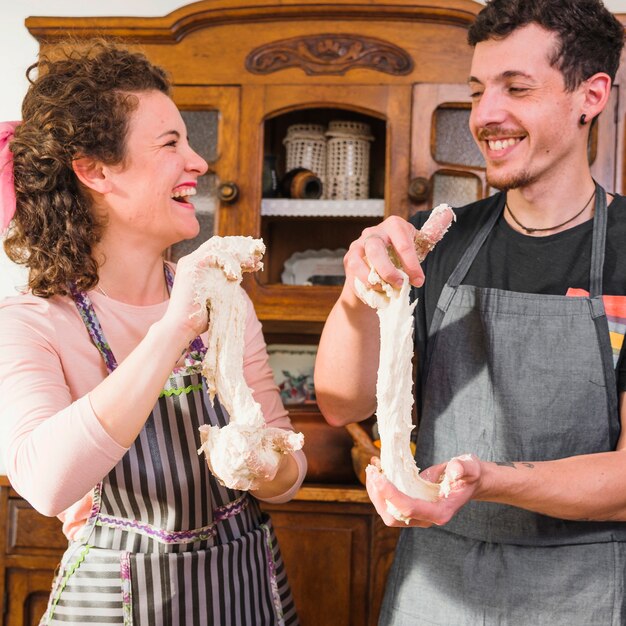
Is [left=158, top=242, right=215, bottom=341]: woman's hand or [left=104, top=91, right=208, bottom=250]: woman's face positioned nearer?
[left=158, top=242, right=215, bottom=341]: woman's hand

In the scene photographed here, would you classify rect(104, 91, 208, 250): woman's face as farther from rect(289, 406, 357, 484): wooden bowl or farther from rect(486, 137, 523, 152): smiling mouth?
rect(289, 406, 357, 484): wooden bowl

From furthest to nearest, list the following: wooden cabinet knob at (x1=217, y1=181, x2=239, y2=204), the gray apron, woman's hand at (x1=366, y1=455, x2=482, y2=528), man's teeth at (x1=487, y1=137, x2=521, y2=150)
Result: wooden cabinet knob at (x1=217, y1=181, x2=239, y2=204)
man's teeth at (x1=487, y1=137, x2=521, y2=150)
the gray apron
woman's hand at (x1=366, y1=455, x2=482, y2=528)

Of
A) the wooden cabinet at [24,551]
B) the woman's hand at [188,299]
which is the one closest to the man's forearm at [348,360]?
the woman's hand at [188,299]

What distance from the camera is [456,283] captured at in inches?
50.0

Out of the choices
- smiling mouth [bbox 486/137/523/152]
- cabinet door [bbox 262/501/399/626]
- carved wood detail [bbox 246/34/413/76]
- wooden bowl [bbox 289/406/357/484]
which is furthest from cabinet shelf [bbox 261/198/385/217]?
smiling mouth [bbox 486/137/523/152]

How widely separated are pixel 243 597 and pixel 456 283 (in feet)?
2.02

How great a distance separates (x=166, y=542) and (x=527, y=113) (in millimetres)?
873

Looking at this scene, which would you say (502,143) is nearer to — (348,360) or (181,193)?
(348,360)

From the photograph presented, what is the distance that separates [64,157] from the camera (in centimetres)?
126

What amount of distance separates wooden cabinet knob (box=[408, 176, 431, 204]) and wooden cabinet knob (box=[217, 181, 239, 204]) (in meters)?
0.52

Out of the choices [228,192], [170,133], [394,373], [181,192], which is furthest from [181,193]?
[228,192]

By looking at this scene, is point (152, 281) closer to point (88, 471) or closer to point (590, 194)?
point (88, 471)

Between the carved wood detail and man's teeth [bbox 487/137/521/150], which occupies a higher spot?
the carved wood detail

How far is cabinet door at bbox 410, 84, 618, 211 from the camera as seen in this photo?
7.36ft
